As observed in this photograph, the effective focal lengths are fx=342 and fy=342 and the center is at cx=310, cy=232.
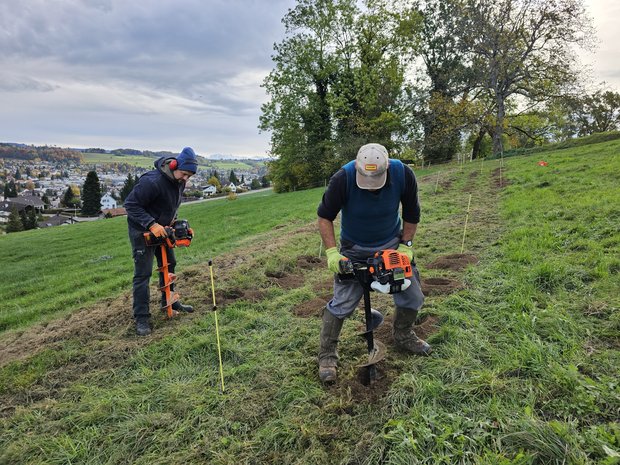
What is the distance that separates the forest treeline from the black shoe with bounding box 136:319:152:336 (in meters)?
26.7

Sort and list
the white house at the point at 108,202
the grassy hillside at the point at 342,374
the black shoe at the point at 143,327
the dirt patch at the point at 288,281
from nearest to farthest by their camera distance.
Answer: the grassy hillside at the point at 342,374
the black shoe at the point at 143,327
the dirt patch at the point at 288,281
the white house at the point at 108,202

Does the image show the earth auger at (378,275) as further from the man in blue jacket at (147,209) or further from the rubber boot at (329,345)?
the man in blue jacket at (147,209)

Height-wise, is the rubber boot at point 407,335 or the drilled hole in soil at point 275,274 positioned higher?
the rubber boot at point 407,335

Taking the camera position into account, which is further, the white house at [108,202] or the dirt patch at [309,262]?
the white house at [108,202]

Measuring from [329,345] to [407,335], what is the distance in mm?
793

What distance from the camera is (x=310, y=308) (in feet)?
15.4

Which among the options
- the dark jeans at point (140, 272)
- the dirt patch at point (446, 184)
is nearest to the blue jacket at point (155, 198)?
the dark jeans at point (140, 272)

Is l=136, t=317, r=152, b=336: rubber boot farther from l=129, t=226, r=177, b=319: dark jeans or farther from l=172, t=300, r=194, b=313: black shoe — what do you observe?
l=172, t=300, r=194, b=313: black shoe

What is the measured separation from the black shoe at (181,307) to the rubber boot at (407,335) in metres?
3.11

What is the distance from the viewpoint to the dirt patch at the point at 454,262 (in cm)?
554

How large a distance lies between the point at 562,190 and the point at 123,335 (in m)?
10.5

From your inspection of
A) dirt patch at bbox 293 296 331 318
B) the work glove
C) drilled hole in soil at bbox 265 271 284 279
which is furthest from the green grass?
dirt patch at bbox 293 296 331 318

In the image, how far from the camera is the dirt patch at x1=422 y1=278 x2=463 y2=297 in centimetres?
466

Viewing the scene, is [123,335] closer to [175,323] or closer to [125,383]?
[175,323]
